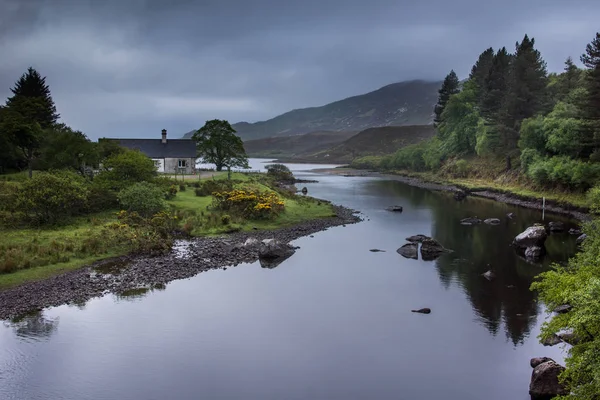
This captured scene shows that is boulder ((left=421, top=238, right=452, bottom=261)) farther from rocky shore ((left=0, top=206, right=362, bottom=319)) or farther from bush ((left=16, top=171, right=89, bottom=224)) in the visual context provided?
bush ((left=16, top=171, right=89, bottom=224))

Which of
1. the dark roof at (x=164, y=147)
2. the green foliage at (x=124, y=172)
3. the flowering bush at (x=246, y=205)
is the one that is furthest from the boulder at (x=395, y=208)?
the dark roof at (x=164, y=147)

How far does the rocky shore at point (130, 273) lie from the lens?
2609 cm

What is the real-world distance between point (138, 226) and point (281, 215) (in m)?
17.2

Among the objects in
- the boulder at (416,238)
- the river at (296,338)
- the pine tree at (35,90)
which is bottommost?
the river at (296,338)

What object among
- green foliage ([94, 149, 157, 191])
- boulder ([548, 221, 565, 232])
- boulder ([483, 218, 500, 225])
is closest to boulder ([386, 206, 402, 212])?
boulder ([483, 218, 500, 225])

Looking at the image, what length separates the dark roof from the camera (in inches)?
3519

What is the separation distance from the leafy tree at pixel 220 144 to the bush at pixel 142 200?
4242 centimetres

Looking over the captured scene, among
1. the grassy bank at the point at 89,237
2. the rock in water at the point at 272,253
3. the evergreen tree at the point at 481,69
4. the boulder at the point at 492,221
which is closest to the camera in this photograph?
the grassy bank at the point at 89,237

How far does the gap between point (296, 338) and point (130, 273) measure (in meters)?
13.9

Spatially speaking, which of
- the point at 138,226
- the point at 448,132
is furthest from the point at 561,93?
the point at 138,226

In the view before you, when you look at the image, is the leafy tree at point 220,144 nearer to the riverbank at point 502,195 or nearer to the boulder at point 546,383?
the riverbank at point 502,195

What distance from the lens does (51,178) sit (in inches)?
1610

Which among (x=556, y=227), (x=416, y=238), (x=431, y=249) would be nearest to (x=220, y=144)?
(x=416, y=238)

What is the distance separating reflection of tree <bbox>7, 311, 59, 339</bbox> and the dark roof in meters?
66.9
